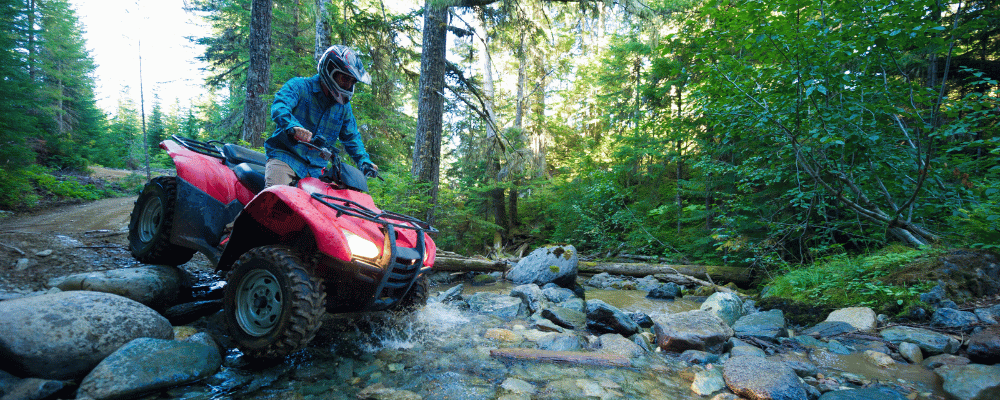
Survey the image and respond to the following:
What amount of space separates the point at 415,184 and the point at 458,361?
5.06m

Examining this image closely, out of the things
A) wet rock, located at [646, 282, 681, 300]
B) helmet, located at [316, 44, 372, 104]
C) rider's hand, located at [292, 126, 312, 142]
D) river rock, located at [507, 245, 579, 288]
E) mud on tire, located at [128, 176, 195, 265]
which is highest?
helmet, located at [316, 44, 372, 104]

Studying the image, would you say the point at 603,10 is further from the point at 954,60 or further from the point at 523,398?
the point at 954,60

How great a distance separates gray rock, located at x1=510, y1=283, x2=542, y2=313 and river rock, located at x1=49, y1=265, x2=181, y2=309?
11.9 ft

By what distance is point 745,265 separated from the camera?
7.77 metres

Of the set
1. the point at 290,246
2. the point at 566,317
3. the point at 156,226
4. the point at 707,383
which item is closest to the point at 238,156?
the point at 156,226

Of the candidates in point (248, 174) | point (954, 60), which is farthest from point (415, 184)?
point (954, 60)

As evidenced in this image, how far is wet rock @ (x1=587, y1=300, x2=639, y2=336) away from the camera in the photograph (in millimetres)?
3973

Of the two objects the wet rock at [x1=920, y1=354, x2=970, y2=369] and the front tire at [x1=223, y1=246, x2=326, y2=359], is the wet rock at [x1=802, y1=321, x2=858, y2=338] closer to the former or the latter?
the wet rock at [x1=920, y1=354, x2=970, y2=369]

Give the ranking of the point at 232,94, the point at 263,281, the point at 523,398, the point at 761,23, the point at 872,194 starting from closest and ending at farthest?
the point at 523,398 < the point at 263,281 < the point at 761,23 < the point at 872,194 < the point at 232,94

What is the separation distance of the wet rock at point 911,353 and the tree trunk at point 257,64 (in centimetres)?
1008

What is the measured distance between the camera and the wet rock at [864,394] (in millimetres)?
2291

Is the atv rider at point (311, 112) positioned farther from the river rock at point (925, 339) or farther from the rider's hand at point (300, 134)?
the river rock at point (925, 339)

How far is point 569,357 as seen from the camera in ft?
10.1

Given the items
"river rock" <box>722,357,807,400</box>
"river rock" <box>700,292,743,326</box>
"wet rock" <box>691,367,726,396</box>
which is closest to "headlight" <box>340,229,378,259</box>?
"wet rock" <box>691,367,726,396</box>
